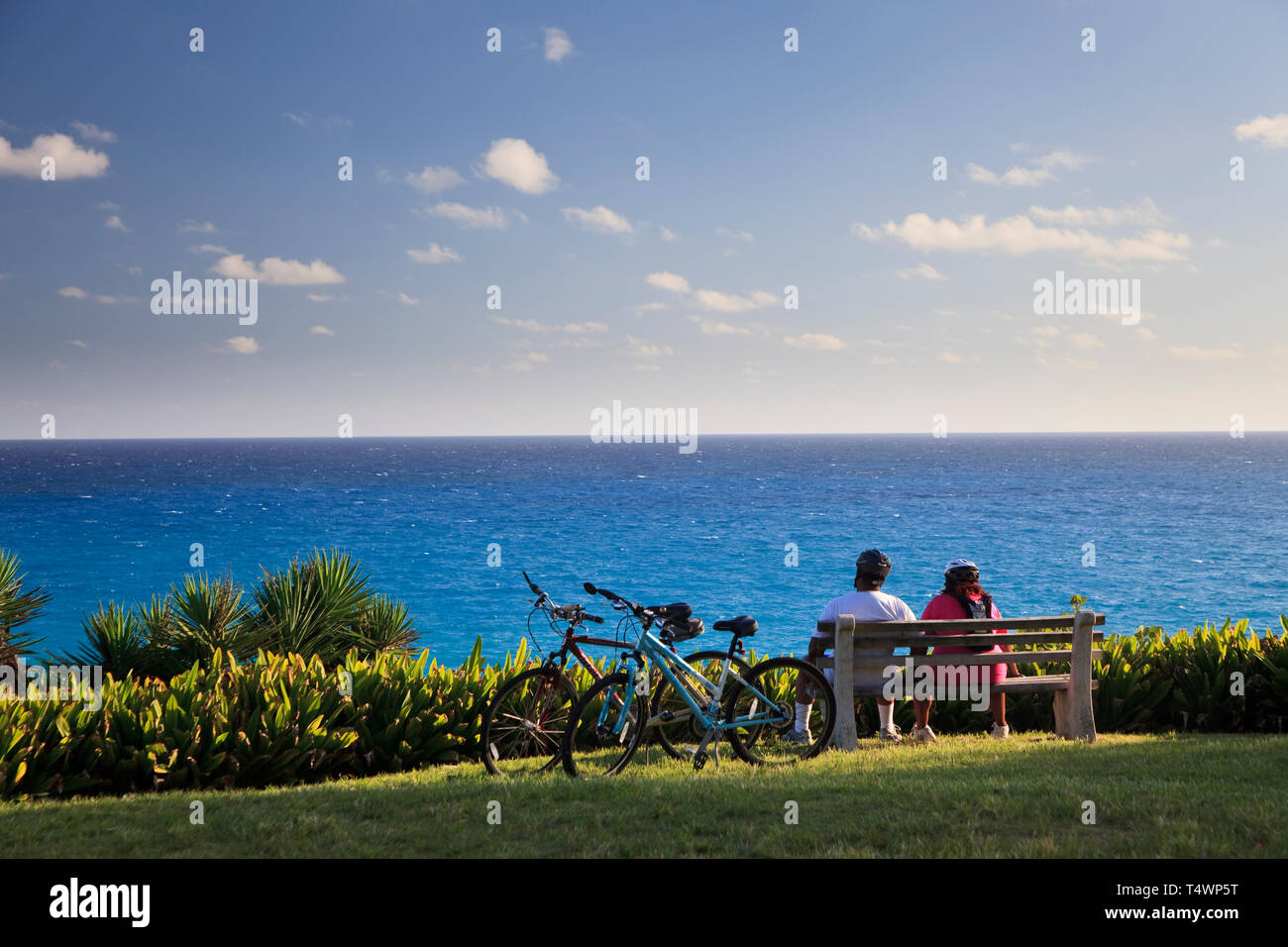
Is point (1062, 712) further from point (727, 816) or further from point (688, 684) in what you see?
point (727, 816)

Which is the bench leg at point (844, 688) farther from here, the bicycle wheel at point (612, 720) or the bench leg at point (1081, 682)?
the bench leg at point (1081, 682)

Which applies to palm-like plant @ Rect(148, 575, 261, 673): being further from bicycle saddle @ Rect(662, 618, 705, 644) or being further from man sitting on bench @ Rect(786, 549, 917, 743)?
man sitting on bench @ Rect(786, 549, 917, 743)

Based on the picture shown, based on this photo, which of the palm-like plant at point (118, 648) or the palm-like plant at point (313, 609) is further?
the palm-like plant at point (313, 609)

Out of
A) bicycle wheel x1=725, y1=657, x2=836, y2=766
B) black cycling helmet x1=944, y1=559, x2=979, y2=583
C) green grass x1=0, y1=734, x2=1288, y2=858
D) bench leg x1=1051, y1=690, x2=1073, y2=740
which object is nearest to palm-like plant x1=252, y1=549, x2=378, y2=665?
green grass x1=0, y1=734, x2=1288, y2=858

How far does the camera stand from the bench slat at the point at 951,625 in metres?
7.25

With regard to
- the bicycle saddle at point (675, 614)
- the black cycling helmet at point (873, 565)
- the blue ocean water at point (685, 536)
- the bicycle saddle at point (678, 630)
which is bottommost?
the blue ocean water at point (685, 536)

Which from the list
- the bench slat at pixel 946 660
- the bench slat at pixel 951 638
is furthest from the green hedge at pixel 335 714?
the bench slat at pixel 946 660

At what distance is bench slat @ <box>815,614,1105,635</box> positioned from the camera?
7250 millimetres

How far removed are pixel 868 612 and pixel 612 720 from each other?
2.32 metres

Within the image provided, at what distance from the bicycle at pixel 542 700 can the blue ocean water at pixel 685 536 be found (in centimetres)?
1570
